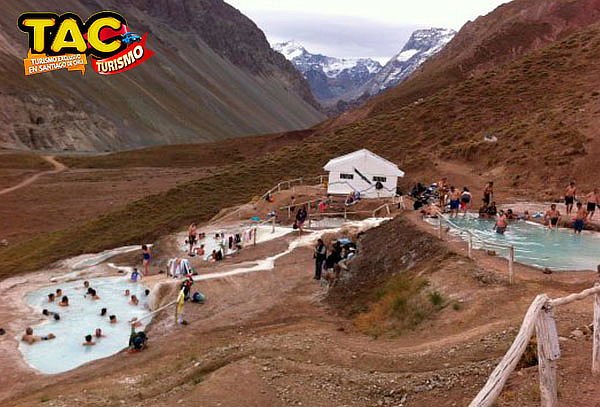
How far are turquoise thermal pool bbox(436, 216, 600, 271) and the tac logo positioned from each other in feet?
273

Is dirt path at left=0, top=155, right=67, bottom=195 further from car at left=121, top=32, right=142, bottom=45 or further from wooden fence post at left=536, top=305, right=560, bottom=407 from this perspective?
car at left=121, top=32, right=142, bottom=45

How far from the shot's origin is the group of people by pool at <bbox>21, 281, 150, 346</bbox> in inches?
813

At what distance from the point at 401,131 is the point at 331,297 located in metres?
45.5

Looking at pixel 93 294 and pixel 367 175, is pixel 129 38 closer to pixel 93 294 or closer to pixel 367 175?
pixel 367 175

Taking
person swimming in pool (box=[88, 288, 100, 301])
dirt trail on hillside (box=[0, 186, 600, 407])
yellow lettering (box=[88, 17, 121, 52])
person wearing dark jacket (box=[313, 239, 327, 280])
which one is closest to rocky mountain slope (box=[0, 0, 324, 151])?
yellow lettering (box=[88, 17, 121, 52])

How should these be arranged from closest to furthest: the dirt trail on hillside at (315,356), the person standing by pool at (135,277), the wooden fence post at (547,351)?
the wooden fence post at (547,351)
the dirt trail on hillside at (315,356)
the person standing by pool at (135,277)

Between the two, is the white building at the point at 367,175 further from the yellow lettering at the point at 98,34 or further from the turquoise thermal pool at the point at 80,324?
the yellow lettering at the point at 98,34

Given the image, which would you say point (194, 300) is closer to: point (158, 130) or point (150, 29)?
point (158, 130)

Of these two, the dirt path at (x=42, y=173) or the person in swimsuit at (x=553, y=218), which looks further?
the dirt path at (x=42, y=173)

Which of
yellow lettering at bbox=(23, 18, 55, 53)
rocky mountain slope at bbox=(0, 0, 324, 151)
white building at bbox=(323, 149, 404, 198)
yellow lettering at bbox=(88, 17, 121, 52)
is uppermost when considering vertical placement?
yellow lettering at bbox=(88, 17, 121, 52)

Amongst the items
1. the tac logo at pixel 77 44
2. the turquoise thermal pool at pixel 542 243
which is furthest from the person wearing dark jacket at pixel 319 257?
the tac logo at pixel 77 44

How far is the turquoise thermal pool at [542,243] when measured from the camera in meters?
17.6

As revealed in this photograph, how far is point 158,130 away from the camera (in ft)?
450

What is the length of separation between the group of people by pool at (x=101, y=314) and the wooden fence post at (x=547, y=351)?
13513 mm
